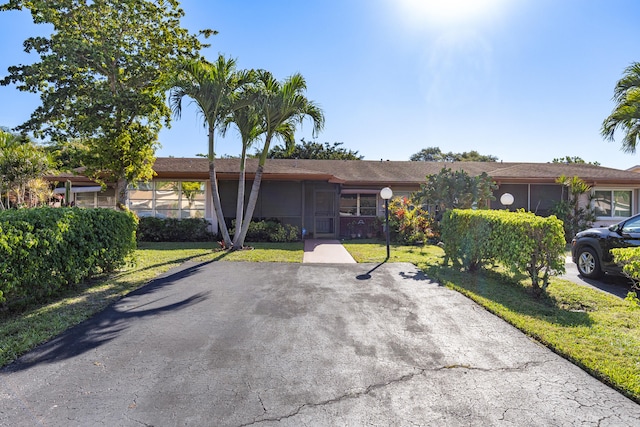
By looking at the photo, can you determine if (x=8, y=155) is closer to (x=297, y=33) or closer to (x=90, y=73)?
(x=90, y=73)

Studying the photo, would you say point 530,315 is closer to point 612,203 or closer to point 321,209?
point 321,209

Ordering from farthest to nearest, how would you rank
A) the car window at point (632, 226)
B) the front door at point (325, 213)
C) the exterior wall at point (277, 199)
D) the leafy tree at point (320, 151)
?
the leafy tree at point (320, 151) < the front door at point (325, 213) < the exterior wall at point (277, 199) < the car window at point (632, 226)

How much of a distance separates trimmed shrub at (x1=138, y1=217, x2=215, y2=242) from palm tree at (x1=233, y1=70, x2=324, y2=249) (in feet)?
11.0

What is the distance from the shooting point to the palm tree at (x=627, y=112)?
8.41 metres

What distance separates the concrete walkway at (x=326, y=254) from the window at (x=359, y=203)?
11.7 feet

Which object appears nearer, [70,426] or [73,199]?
[70,426]

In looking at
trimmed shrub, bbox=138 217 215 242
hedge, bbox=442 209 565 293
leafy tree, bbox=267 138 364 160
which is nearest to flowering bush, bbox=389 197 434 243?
hedge, bbox=442 209 565 293

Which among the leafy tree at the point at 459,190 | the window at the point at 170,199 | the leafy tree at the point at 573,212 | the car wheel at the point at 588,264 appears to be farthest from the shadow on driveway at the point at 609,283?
the window at the point at 170,199

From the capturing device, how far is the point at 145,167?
10.1 m

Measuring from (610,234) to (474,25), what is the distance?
5.89 m

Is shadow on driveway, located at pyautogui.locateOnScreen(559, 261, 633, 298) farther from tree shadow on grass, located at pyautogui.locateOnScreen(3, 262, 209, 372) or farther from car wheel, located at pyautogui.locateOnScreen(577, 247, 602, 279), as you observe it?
tree shadow on grass, located at pyautogui.locateOnScreen(3, 262, 209, 372)

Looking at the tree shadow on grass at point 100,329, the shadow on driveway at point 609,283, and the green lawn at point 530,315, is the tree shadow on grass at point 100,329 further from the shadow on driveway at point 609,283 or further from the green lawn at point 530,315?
the shadow on driveway at point 609,283

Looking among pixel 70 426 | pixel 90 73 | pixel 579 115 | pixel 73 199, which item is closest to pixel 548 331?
pixel 70 426

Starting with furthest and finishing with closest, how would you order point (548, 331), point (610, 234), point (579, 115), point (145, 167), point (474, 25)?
point (579, 115) < point (145, 167) < point (474, 25) < point (610, 234) < point (548, 331)
